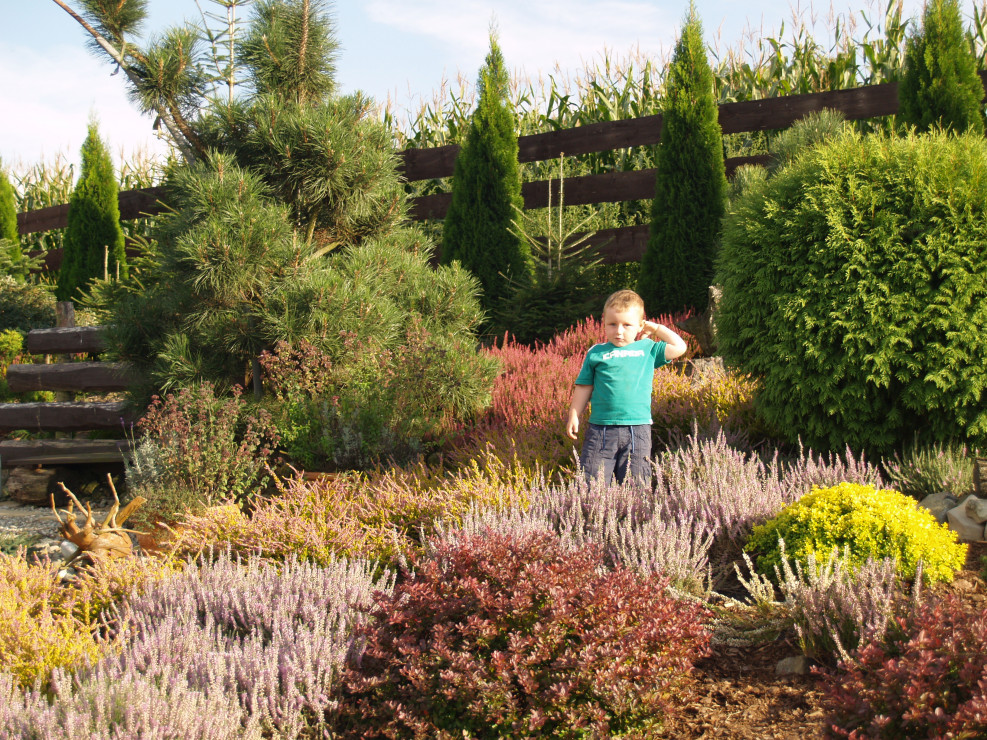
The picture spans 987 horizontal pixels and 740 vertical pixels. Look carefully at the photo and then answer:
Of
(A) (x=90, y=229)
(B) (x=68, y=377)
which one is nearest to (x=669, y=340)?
(B) (x=68, y=377)

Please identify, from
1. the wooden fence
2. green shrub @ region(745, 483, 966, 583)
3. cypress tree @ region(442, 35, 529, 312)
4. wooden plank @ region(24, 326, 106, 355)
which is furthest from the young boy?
wooden plank @ region(24, 326, 106, 355)

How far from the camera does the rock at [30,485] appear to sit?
8.23 m

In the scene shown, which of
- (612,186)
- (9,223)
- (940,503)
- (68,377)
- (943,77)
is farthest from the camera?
(9,223)

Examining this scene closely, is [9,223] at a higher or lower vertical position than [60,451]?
higher

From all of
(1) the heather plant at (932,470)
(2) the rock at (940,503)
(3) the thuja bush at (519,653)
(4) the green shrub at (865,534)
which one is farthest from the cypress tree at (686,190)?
(3) the thuja bush at (519,653)

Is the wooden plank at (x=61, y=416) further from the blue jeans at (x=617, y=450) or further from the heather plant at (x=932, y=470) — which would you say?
the heather plant at (x=932, y=470)

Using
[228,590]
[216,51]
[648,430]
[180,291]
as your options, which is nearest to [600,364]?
[648,430]

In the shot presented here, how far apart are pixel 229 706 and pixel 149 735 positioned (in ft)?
1.07

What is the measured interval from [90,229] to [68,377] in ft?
18.1

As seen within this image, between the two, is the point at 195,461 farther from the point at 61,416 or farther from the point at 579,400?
the point at 61,416

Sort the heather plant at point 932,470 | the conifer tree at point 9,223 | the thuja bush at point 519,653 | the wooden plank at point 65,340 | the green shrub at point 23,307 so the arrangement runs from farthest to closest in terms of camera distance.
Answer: the conifer tree at point 9,223, the green shrub at point 23,307, the wooden plank at point 65,340, the heather plant at point 932,470, the thuja bush at point 519,653

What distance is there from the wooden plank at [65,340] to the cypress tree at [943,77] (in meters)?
10.4

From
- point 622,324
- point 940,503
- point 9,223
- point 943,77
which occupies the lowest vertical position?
point 940,503

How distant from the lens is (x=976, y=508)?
3891 millimetres
